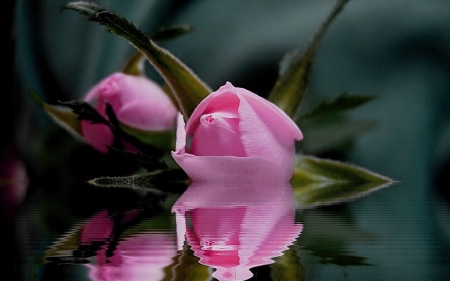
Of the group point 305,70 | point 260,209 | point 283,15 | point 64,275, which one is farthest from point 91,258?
point 283,15

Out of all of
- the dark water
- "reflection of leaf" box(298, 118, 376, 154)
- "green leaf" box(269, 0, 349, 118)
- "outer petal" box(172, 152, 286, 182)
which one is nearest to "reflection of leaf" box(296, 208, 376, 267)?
the dark water

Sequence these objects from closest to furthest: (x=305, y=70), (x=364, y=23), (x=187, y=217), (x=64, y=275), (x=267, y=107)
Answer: (x=64, y=275) → (x=187, y=217) → (x=267, y=107) → (x=305, y=70) → (x=364, y=23)

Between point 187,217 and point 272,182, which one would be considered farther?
point 272,182

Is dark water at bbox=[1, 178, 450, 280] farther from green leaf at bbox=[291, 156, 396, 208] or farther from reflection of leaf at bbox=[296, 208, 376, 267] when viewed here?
green leaf at bbox=[291, 156, 396, 208]

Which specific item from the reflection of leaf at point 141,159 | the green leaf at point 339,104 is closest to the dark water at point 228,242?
the reflection of leaf at point 141,159

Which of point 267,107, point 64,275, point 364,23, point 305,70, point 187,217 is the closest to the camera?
point 64,275

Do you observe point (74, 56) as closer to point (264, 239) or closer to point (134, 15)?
point (134, 15)

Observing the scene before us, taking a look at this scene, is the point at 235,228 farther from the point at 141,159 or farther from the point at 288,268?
the point at 141,159

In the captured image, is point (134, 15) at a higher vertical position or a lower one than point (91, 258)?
higher
